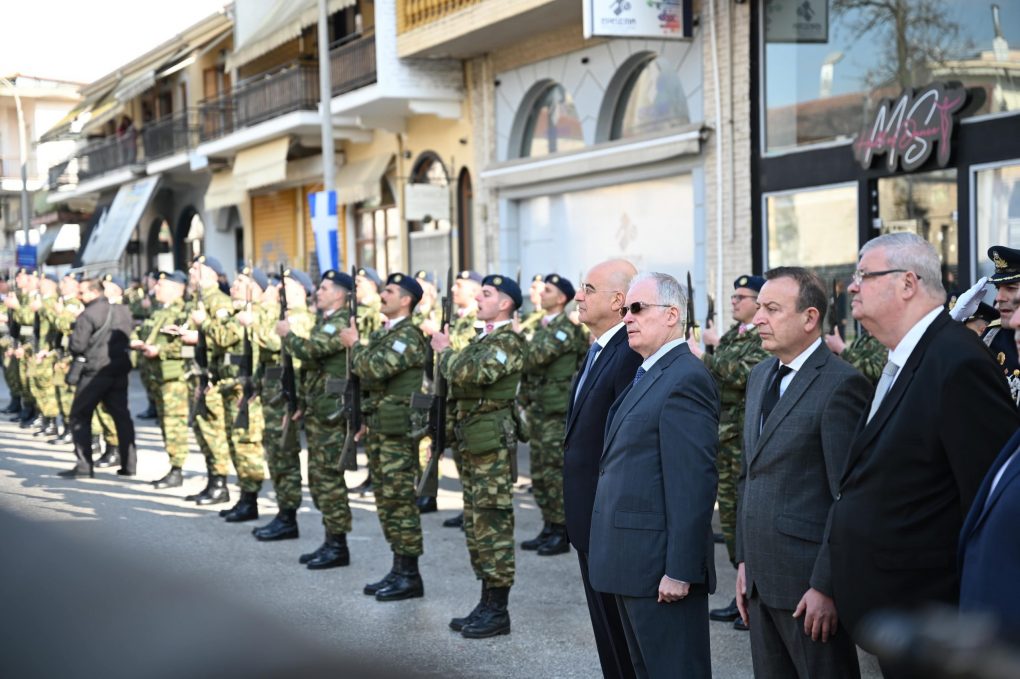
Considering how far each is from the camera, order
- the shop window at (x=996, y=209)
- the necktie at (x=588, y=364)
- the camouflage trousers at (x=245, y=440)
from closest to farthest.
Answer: the necktie at (x=588, y=364) → the camouflage trousers at (x=245, y=440) → the shop window at (x=996, y=209)

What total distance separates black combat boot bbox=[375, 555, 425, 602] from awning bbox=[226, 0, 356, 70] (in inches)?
549

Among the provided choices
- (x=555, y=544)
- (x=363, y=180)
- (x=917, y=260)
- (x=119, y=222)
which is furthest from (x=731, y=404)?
(x=119, y=222)

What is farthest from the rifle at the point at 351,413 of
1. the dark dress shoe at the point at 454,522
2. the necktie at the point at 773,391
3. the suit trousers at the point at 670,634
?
the necktie at the point at 773,391

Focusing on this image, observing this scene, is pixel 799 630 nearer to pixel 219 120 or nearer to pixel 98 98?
pixel 219 120

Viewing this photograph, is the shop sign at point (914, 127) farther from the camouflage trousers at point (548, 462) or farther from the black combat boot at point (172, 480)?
the black combat boot at point (172, 480)

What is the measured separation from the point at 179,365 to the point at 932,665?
11353 mm

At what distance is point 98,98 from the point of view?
32094 millimetres

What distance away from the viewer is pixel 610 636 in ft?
15.9

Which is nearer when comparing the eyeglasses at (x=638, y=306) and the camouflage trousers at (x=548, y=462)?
the eyeglasses at (x=638, y=306)

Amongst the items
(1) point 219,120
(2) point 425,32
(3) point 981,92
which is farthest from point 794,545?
(1) point 219,120

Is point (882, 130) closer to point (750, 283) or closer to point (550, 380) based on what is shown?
point (550, 380)

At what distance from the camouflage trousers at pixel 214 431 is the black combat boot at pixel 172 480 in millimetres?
1267

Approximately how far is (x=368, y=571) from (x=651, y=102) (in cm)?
964

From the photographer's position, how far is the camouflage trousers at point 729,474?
7535 millimetres
